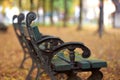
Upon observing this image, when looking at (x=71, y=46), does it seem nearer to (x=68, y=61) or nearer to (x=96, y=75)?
(x=68, y=61)

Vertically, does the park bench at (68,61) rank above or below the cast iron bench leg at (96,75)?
above

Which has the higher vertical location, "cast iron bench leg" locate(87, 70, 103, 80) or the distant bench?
the distant bench

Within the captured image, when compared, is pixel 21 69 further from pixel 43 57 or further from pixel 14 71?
pixel 43 57

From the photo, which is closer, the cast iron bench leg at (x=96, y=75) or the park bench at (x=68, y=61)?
the park bench at (x=68, y=61)

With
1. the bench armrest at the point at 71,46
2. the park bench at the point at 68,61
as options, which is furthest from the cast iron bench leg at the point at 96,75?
the bench armrest at the point at 71,46

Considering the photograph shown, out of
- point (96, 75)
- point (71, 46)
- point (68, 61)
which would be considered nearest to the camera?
point (71, 46)

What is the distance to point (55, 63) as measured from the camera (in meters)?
6.65

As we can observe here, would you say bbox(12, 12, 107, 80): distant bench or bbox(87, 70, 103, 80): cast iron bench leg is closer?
→ bbox(12, 12, 107, 80): distant bench

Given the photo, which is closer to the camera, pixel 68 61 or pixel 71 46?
pixel 71 46

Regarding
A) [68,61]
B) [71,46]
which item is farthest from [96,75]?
[71,46]

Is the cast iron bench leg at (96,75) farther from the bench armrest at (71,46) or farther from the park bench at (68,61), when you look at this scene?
the bench armrest at (71,46)

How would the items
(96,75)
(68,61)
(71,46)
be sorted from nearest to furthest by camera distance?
(71,46) → (68,61) → (96,75)

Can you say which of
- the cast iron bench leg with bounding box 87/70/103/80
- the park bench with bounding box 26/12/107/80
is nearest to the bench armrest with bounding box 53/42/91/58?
the park bench with bounding box 26/12/107/80

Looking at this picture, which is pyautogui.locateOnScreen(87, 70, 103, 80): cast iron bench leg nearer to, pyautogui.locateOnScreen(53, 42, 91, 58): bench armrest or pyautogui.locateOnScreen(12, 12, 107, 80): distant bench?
pyautogui.locateOnScreen(12, 12, 107, 80): distant bench
